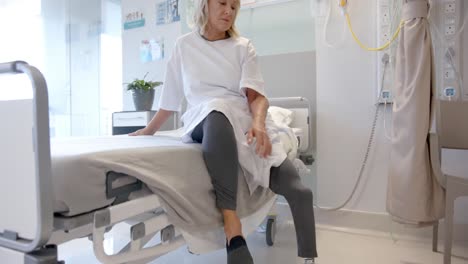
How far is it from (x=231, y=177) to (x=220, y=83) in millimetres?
424

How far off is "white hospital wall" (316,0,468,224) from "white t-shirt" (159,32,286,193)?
3.04 feet

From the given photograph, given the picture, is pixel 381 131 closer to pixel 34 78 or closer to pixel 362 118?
pixel 362 118

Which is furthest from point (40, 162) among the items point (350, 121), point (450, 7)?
point (450, 7)

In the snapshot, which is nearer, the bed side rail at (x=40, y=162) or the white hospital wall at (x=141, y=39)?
the bed side rail at (x=40, y=162)

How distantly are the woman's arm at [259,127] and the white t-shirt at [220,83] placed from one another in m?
0.02

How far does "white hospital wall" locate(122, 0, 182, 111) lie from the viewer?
2.98 metres

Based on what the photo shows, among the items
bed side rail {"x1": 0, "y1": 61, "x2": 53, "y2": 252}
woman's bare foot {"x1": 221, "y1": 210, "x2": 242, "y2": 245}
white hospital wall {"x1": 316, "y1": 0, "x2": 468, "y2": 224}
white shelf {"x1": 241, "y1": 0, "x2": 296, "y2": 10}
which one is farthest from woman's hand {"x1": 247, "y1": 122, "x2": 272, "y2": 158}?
white shelf {"x1": 241, "y1": 0, "x2": 296, "y2": 10}

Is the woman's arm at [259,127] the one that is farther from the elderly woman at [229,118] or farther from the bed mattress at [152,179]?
the bed mattress at [152,179]

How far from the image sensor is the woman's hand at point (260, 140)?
3.61 ft

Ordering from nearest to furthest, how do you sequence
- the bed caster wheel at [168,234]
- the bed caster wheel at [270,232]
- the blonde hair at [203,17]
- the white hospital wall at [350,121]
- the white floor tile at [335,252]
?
the bed caster wheel at [168,234] < the blonde hair at [203,17] < the white floor tile at [335,252] < the bed caster wheel at [270,232] < the white hospital wall at [350,121]

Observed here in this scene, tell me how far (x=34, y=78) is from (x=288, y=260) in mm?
1306

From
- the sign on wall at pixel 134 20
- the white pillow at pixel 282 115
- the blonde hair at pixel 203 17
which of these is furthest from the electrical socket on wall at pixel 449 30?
the sign on wall at pixel 134 20

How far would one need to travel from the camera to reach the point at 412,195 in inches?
60.5

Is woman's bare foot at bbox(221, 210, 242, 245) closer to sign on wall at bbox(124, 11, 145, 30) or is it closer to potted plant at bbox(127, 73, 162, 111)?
potted plant at bbox(127, 73, 162, 111)
